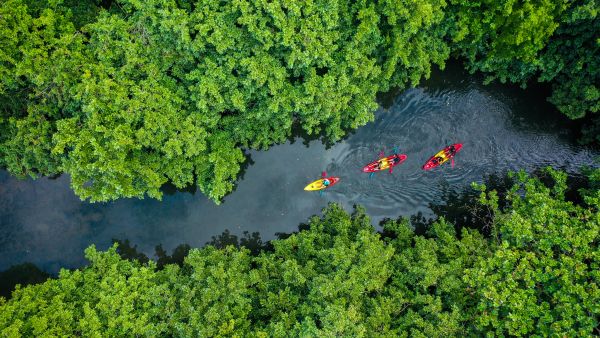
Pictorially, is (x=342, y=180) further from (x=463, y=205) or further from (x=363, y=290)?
(x=363, y=290)

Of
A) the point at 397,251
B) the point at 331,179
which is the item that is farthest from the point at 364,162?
the point at 397,251

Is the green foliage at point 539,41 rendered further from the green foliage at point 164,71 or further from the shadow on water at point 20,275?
the shadow on water at point 20,275

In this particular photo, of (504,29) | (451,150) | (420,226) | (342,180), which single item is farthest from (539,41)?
(342,180)

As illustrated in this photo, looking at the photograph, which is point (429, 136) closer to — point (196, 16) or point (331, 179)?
point (331, 179)

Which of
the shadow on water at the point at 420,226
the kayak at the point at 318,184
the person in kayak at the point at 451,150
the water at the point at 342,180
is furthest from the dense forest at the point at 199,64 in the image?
the person in kayak at the point at 451,150

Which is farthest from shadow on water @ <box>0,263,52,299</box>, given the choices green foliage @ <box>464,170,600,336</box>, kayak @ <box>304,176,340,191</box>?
green foliage @ <box>464,170,600,336</box>

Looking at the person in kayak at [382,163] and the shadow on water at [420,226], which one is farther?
the person in kayak at [382,163]
